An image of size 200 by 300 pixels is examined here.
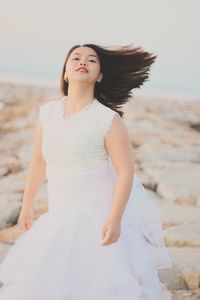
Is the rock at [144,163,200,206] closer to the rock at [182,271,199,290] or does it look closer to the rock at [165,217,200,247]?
the rock at [165,217,200,247]

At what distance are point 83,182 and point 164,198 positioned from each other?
168 cm

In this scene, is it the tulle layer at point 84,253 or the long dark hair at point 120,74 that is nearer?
the tulle layer at point 84,253

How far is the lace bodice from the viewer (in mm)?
1695

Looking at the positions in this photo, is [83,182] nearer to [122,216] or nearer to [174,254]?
[122,216]

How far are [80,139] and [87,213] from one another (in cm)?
20

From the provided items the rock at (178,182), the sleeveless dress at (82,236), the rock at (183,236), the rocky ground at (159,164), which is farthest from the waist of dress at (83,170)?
the rock at (178,182)

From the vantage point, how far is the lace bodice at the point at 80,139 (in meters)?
1.70

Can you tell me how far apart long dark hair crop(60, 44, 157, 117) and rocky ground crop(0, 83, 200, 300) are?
71cm

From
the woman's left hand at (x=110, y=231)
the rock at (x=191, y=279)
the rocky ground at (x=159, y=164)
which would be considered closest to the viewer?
the woman's left hand at (x=110, y=231)

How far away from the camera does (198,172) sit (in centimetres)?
371

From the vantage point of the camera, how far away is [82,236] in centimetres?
168

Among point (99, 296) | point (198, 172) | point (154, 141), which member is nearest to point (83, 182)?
point (99, 296)

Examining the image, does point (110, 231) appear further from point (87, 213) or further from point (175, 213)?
point (175, 213)

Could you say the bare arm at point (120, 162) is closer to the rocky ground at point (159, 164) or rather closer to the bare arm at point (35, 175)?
the bare arm at point (35, 175)
